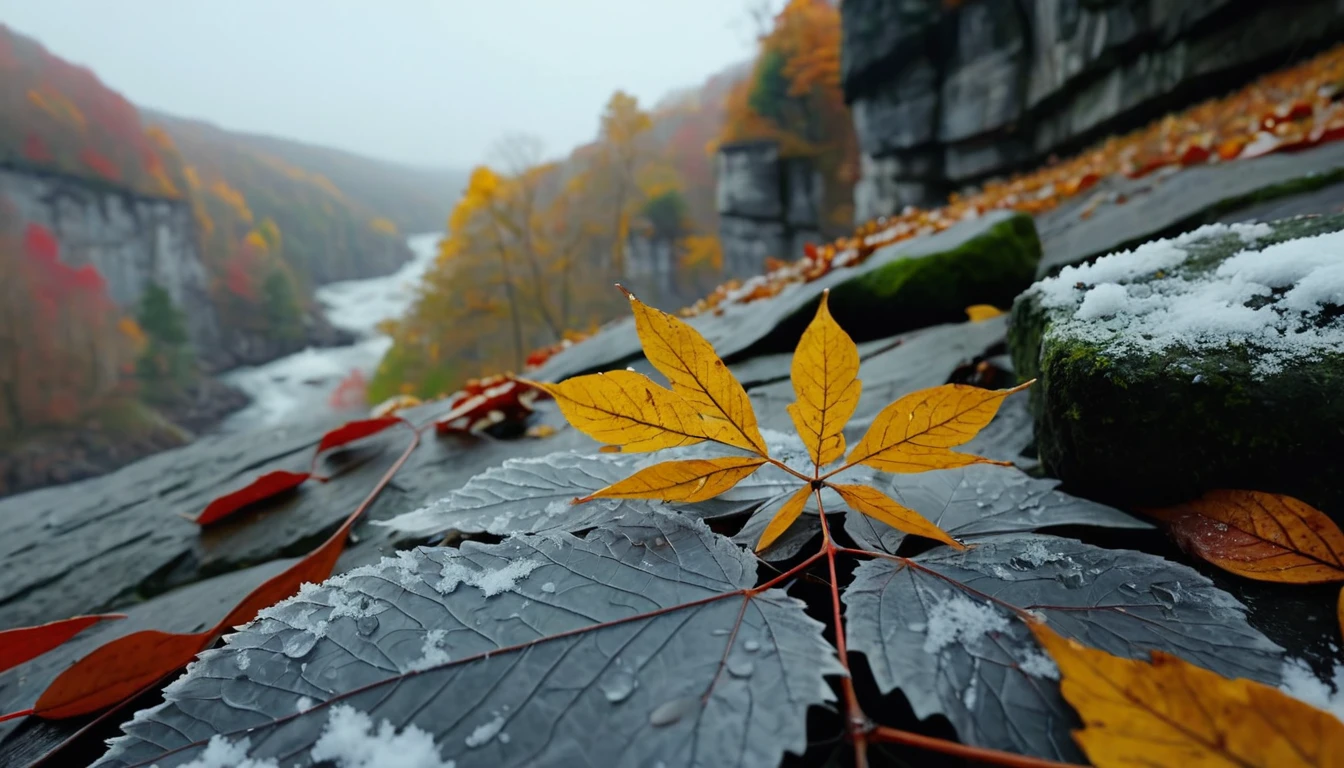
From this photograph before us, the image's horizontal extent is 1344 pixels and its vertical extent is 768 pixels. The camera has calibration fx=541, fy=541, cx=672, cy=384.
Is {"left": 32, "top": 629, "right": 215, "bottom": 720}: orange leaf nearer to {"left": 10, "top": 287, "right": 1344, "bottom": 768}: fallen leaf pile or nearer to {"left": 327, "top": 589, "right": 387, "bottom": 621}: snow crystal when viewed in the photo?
{"left": 10, "top": 287, "right": 1344, "bottom": 768}: fallen leaf pile

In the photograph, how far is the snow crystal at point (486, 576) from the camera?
316 mm

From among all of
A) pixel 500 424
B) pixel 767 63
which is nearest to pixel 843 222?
pixel 767 63

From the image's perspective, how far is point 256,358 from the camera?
17.9 metres

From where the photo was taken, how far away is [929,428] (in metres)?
0.33

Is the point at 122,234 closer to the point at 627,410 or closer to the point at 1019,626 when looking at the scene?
the point at 627,410

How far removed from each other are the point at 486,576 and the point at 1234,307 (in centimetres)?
60

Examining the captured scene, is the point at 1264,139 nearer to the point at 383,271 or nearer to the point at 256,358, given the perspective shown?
the point at 256,358

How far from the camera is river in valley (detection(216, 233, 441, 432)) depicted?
14.5m

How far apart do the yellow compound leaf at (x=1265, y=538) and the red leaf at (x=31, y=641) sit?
882 millimetres

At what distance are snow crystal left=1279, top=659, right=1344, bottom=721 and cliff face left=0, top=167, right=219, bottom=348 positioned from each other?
20.2 meters

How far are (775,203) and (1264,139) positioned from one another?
11.0 metres

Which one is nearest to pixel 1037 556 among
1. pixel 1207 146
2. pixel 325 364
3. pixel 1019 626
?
pixel 1019 626

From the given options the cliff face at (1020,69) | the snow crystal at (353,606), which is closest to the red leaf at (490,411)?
the snow crystal at (353,606)

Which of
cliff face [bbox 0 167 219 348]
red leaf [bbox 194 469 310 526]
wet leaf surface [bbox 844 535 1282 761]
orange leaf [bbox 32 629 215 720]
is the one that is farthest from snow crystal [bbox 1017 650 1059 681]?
cliff face [bbox 0 167 219 348]
